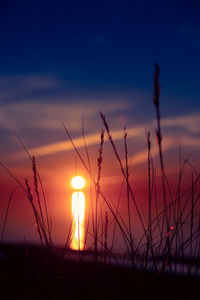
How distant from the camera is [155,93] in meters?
1.65

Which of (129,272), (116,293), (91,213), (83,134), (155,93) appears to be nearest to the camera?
(155,93)

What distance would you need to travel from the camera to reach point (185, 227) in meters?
2.50

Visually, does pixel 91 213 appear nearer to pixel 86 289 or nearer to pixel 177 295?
pixel 86 289

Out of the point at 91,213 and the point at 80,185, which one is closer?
the point at 80,185

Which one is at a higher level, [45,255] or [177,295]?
[45,255]

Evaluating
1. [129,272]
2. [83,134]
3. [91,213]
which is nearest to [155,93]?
[83,134]

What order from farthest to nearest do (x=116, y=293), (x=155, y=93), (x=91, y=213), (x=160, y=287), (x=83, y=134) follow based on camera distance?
1. (x=91, y=213)
2. (x=83, y=134)
3. (x=160, y=287)
4. (x=116, y=293)
5. (x=155, y=93)

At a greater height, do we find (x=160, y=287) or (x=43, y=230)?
(x=43, y=230)

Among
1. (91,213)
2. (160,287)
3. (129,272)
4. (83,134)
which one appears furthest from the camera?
(91,213)

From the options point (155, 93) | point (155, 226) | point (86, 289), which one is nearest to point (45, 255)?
point (86, 289)

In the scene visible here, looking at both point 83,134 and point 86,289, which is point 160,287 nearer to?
point 86,289

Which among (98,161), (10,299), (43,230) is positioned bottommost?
(10,299)

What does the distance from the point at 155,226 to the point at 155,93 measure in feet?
4.32

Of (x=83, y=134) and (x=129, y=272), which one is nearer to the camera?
(x=129, y=272)
